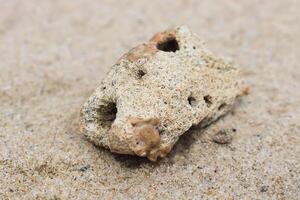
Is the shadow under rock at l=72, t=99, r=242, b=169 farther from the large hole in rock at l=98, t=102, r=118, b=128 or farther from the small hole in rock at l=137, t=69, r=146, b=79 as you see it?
the small hole in rock at l=137, t=69, r=146, b=79

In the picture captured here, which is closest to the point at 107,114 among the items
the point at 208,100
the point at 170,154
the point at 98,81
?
the point at 170,154

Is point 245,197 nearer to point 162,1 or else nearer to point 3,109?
point 3,109

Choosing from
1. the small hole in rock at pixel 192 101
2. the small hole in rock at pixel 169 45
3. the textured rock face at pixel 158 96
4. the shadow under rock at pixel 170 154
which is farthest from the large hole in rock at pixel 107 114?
the small hole in rock at pixel 169 45

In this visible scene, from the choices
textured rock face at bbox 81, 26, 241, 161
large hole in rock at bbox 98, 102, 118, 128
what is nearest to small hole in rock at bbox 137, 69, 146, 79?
textured rock face at bbox 81, 26, 241, 161

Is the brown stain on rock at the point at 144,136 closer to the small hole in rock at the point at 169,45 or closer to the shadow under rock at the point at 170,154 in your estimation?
the shadow under rock at the point at 170,154

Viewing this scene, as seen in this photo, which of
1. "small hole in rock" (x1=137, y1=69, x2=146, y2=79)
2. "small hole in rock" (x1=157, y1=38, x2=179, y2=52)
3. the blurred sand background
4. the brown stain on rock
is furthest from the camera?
"small hole in rock" (x1=157, y1=38, x2=179, y2=52)

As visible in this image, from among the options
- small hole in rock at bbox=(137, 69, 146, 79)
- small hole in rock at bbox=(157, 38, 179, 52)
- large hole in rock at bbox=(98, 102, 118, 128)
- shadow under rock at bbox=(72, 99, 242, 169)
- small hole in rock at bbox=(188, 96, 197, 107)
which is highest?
small hole in rock at bbox=(157, 38, 179, 52)
